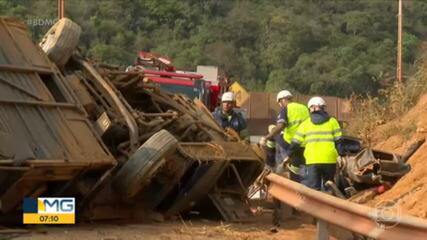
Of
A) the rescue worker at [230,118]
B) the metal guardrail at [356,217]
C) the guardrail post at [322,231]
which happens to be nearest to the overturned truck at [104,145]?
the rescue worker at [230,118]

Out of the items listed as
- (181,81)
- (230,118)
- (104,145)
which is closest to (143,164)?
(104,145)

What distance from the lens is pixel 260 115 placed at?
107ft

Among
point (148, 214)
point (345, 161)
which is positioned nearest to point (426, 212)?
point (345, 161)

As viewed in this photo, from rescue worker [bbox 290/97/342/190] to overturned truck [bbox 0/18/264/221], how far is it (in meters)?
0.79

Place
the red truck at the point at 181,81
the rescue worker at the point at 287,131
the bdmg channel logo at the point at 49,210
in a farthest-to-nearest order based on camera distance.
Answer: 1. the red truck at the point at 181,81
2. the rescue worker at the point at 287,131
3. the bdmg channel logo at the point at 49,210

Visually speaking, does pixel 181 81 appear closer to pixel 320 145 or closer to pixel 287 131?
pixel 287 131

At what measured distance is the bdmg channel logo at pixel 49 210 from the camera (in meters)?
7.32

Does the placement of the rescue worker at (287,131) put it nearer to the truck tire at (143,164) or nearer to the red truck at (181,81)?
the truck tire at (143,164)

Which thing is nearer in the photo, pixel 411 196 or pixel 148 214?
pixel 411 196

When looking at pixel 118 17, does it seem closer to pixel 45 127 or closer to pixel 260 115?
pixel 260 115

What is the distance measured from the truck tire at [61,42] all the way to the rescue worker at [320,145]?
2.80 meters

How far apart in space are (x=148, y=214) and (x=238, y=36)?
5403 cm

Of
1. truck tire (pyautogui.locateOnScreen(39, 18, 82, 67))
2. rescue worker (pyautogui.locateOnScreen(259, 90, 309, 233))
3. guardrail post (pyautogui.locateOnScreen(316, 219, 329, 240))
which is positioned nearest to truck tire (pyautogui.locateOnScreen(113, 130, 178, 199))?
truck tire (pyautogui.locateOnScreen(39, 18, 82, 67))

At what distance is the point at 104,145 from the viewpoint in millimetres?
7863
